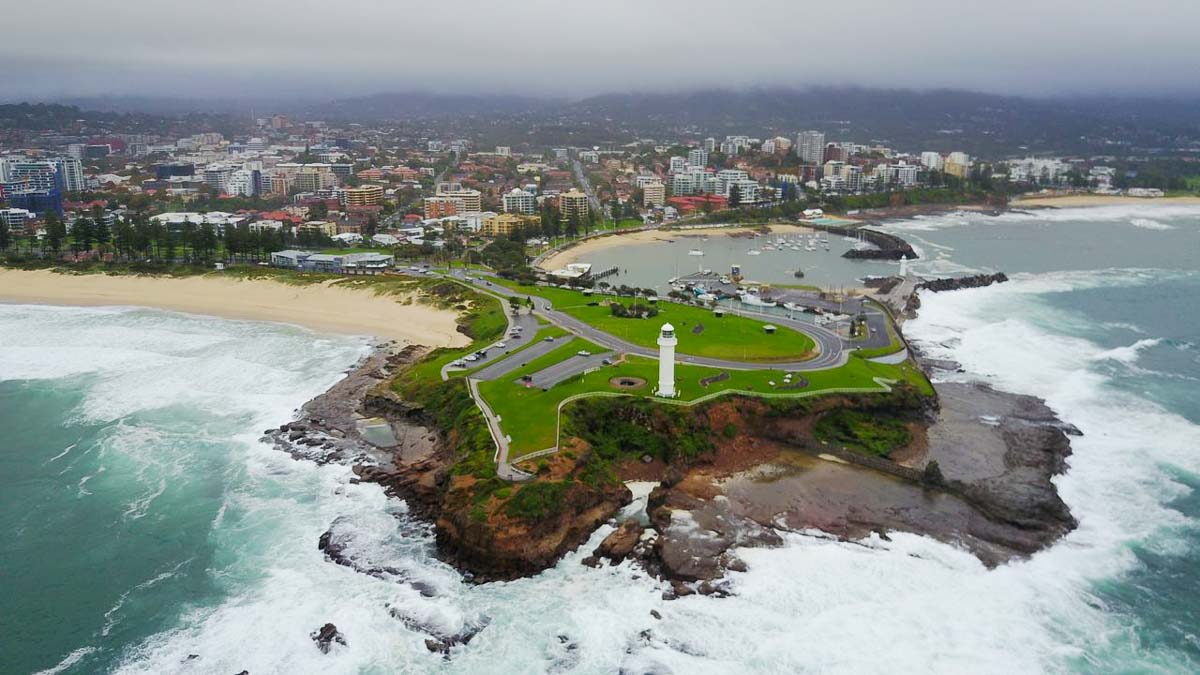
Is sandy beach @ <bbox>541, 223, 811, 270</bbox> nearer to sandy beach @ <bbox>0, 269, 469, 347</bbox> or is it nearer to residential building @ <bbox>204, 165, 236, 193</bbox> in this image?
Answer: sandy beach @ <bbox>0, 269, 469, 347</bbox>

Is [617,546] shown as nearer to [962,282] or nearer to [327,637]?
[327,637]

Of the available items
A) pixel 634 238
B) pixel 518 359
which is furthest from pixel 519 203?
pixel 518 359

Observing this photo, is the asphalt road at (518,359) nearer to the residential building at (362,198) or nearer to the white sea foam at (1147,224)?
the residential building at (362,198)

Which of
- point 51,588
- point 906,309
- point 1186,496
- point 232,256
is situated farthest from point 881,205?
point 51,588

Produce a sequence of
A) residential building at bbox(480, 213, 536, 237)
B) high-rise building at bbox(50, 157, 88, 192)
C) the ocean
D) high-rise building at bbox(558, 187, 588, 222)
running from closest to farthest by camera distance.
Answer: the ocean
residential building at bbox(480, 213, 536, 237)
high-rise building at bbox(558, 187, 588, 222)
high-rise building at bbox(50, 157, 88, 192)

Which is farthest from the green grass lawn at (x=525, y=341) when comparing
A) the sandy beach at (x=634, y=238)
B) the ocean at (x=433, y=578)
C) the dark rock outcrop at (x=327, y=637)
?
the sandy beach at (x=634, y=238)

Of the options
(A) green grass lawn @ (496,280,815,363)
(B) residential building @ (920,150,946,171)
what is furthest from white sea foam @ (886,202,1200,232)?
(A) green grass lawn @ (496,280,815,363)
